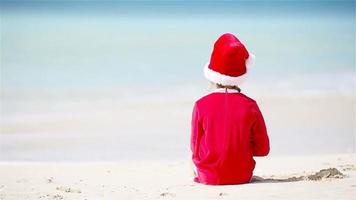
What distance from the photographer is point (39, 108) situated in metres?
8.79

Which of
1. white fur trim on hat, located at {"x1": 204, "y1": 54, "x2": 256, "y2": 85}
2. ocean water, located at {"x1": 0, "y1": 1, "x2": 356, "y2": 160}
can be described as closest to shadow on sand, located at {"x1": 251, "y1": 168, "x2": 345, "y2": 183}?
white fur trim on hat, located at {"x1": 204, "y1": 54, "x2": 256, "y2": 85}

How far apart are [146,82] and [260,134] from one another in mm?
6111

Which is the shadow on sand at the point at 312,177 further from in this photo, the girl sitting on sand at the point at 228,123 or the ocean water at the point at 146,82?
the ocean water at the point at 146,82

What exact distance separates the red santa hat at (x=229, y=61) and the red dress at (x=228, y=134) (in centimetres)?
8

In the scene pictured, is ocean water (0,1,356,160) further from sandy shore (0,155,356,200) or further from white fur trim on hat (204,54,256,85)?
white fur trim on hat (204,54,256,85)

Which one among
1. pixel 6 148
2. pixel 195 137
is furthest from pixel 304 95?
pixel 195 137

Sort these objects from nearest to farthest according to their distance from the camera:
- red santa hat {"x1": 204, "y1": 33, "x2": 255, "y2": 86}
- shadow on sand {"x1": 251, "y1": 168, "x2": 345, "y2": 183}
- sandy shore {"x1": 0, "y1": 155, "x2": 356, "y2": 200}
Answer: sandy shore {"x1": 0, "y1": 155, "x2": 356, "y2": 200} < red santa hat {"x1": 204, "y1": 33, "x2": 255, "y2": 86} < shadow on sand {"x1": 251, "y1": 168, "x2": 345, "y2": 183}

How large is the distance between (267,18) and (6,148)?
684 inches

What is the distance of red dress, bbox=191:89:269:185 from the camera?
4.82 metres

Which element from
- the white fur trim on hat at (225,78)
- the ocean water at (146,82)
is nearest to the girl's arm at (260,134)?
the white fur trim on hat at (225,78)

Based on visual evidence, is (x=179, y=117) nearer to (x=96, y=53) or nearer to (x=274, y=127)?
(x=274, y=127)

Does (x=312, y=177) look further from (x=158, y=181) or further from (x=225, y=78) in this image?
(x=158, y=181)

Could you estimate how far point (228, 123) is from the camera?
4816 mm

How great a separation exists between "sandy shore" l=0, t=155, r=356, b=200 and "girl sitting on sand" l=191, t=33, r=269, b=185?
0.38 feet
